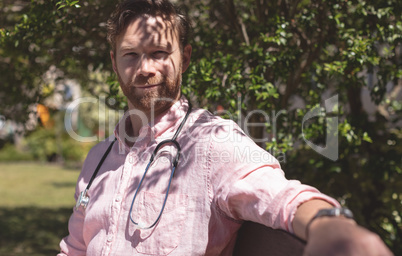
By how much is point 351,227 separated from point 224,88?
2230 millimetres

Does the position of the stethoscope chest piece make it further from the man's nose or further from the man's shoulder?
the man's nose

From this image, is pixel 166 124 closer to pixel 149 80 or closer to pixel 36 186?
pixel 149 80

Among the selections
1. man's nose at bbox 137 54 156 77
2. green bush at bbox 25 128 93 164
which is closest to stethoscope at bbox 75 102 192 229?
man's nose at bbox 137 54 156 77

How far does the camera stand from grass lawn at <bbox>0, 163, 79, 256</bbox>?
8.00 metres

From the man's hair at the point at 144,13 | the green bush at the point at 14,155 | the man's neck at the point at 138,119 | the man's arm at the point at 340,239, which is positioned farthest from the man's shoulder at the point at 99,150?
the green bush at the point at 14,155

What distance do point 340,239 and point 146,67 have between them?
131 centimetres

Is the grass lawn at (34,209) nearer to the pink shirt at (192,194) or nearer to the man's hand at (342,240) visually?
the pink shirt at (192,194)

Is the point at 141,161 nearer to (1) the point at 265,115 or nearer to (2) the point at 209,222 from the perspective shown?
(2) the point at 209,222

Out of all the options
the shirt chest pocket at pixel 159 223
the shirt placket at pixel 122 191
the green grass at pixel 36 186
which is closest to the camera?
the shirt chest pocket at pixel 159 223

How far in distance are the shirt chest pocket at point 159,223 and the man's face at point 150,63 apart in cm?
48

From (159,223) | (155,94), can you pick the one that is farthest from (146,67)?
(159,223)

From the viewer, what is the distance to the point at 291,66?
341cm

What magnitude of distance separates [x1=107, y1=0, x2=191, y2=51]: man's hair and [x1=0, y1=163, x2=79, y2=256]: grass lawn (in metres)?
6.02

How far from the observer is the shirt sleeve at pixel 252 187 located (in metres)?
1.45
